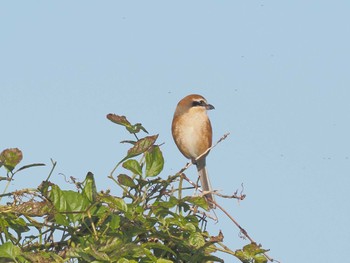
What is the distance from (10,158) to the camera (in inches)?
117

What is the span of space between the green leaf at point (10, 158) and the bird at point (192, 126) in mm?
4156

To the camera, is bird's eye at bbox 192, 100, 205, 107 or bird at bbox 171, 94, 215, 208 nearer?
bird at bbox 171, 94, 215, 208

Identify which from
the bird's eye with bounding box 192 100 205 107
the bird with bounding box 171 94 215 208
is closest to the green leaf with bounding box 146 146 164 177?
the bird with bounding box 171 94 215 208

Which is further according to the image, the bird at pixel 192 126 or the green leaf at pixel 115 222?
the bird at pixel 192 126

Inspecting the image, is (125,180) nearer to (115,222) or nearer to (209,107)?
(115,222)

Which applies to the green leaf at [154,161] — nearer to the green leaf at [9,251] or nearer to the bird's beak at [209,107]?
the green leaf at [9,251]

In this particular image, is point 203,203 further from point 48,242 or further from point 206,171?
point 206,171

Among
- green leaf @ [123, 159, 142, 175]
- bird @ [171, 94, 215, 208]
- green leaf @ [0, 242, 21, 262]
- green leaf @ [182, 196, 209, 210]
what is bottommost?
green leaf @ [0, 242, 21, 262]

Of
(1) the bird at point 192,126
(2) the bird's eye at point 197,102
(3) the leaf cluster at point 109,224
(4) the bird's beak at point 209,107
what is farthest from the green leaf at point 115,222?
(4) the bird's beak at point 209,107

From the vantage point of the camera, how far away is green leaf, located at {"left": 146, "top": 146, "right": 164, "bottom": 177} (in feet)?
10.1

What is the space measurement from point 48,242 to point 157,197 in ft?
1.48

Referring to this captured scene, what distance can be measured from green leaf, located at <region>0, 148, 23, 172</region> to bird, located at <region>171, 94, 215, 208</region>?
4.16m

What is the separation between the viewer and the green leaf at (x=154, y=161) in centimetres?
308

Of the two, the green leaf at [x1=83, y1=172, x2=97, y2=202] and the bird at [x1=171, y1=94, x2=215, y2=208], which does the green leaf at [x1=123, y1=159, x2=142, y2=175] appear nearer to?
the green leaf at [x1=83, y1=172, x2=97, y2=202]
